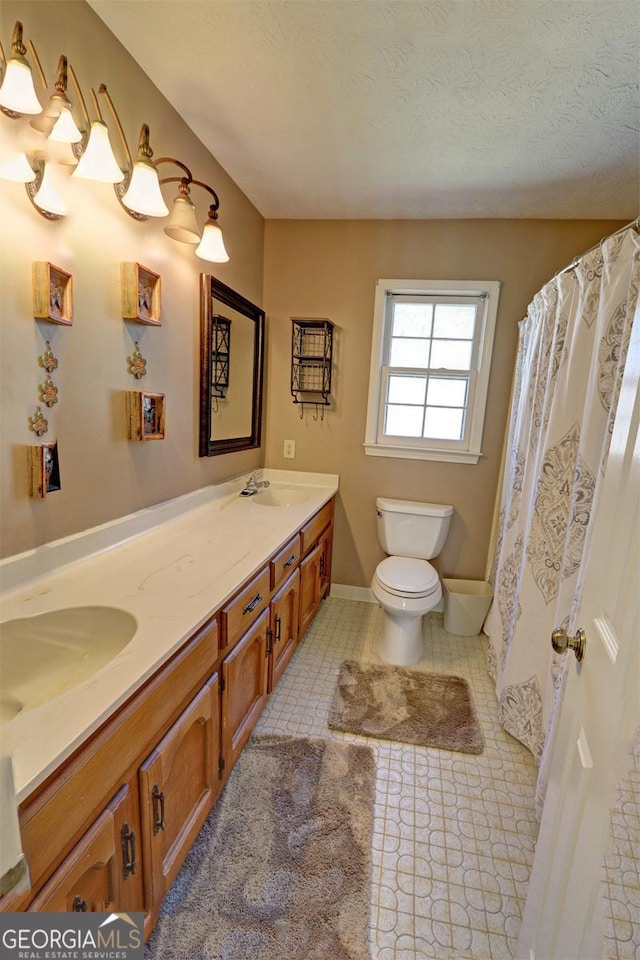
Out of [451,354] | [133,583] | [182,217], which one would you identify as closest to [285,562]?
[133,583]

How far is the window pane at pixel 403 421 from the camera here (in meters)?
2.66

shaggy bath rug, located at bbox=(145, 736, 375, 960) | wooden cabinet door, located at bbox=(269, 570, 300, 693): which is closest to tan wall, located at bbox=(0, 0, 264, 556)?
wooden cabinet door, located at bbox=(269, 570, 300, 693)

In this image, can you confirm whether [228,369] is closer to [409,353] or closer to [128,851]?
[409,353]

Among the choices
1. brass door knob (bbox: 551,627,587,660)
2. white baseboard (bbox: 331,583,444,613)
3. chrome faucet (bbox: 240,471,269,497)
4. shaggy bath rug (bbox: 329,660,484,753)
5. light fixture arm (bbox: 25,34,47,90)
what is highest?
light fixture arm (bbox: 25,34,47,90)

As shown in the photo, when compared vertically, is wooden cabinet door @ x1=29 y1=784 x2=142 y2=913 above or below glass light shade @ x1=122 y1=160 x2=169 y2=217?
below

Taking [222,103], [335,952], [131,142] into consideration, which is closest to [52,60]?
[131,142]

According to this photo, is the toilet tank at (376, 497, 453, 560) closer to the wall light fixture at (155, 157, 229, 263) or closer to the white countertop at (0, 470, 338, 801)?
the white countertop at (0, 470, 338, 801)

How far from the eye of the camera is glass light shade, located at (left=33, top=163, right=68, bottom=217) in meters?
1.06

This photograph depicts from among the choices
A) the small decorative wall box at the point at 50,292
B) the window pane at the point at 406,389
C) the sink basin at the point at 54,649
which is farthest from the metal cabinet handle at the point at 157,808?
the window pane at the point at 406,389

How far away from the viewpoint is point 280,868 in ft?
4.04

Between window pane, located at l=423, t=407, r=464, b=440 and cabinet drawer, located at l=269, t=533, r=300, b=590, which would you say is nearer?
cabinet drawer, located at l=269, t=533, r=300, b=590

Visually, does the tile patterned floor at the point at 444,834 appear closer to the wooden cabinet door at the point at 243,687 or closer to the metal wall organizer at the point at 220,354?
the wooden cabinet door at the point at 243,687

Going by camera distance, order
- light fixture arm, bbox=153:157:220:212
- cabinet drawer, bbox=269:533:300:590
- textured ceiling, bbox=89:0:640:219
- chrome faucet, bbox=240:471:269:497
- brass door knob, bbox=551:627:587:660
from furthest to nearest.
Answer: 1. chrome faucet, bbox=240:471:269:497
2. cabinet drawer, bbox=269:533:300:590
3. light fixture arm, bbox=153:157:220:212
4. textured ceiling, bbox=89:0:640:219
5. brass door knob, bbox=551:627:587:660

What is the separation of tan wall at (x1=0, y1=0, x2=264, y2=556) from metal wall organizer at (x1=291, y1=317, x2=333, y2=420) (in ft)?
2.81
